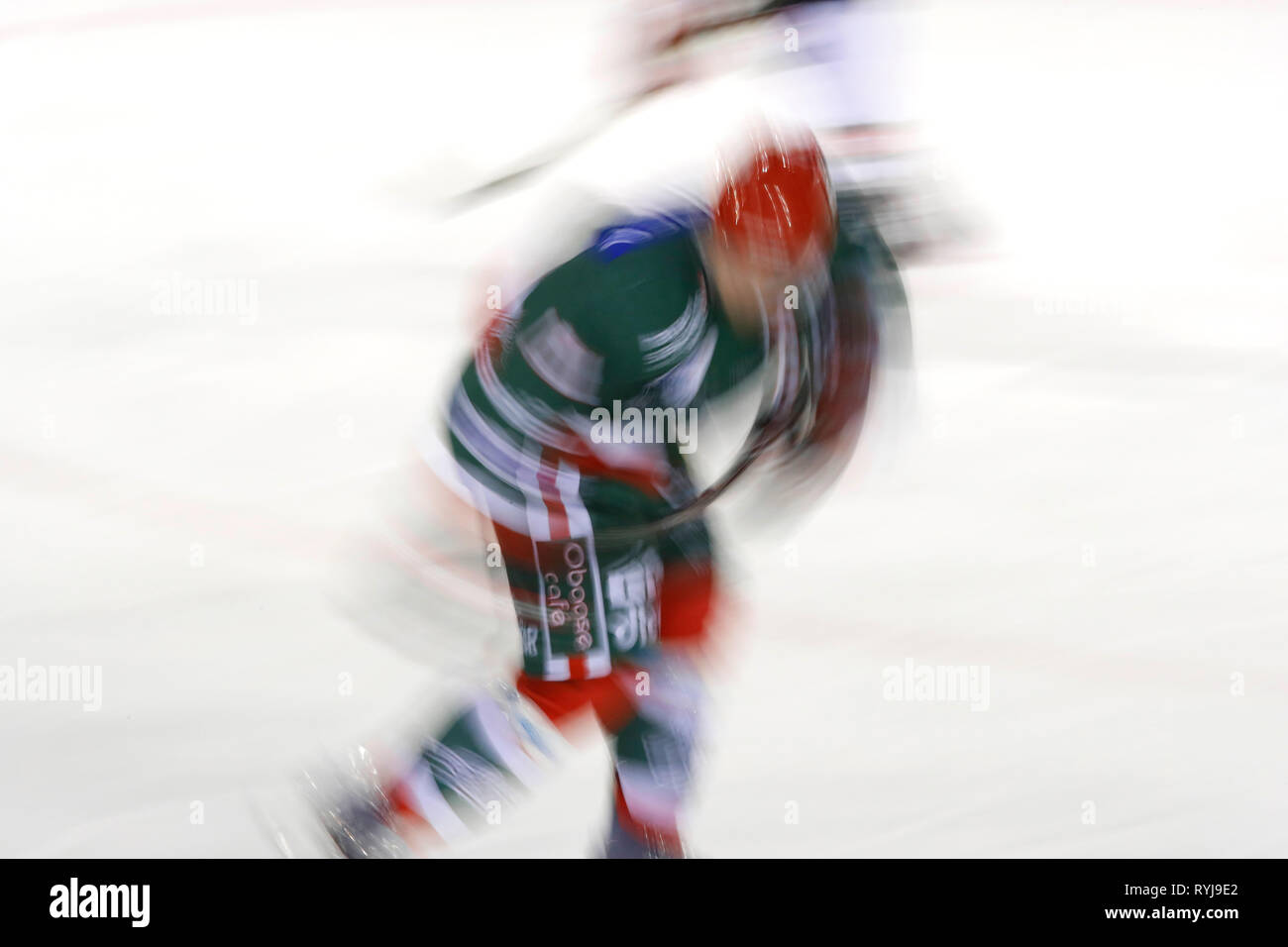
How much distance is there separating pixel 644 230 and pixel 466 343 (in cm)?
29

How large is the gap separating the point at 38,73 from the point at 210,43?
25cm

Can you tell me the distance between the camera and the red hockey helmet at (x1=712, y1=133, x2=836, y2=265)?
4.05ft

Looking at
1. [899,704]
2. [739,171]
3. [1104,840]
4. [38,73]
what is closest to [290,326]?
[38,73]

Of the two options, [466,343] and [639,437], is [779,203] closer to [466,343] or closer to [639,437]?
[639,437]

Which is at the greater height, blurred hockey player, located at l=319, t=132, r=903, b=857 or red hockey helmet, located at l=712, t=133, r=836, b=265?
red hockey helmet, located at l=712, t=133, r=836, b=265

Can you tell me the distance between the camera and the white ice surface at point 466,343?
1270 millimetres

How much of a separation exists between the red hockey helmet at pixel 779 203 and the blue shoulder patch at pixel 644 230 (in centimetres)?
3

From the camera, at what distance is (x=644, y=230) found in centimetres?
124

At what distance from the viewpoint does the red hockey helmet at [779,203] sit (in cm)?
123

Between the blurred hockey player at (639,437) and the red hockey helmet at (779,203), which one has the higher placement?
the red hockey helmet at (779,203)

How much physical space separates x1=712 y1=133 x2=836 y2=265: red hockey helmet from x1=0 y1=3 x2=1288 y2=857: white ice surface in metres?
0.09

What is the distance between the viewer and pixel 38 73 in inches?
50.3

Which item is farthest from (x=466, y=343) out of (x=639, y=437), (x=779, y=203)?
(x=779, y=203)
